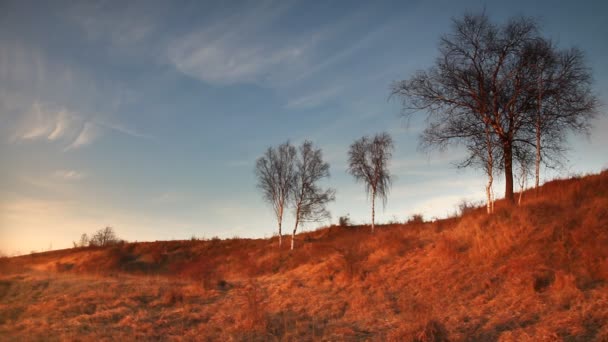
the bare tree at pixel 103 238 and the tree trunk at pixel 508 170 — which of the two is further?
the bare tree at pixel 103 238

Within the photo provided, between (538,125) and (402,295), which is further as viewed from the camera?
(538,125)

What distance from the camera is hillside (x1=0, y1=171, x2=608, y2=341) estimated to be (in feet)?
27.3

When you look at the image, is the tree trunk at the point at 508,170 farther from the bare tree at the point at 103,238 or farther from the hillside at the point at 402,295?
the bare tree at the point at 103,238

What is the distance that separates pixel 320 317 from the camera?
10.7m

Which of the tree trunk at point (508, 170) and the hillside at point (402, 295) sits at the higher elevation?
the tree trunk at point (508, 170)

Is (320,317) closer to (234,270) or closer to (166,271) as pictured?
(234,270)

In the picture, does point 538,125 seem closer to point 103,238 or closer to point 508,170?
point 508,170

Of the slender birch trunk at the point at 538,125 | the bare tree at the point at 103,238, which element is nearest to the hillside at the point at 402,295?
the slender birch trunk at the point at 538,125

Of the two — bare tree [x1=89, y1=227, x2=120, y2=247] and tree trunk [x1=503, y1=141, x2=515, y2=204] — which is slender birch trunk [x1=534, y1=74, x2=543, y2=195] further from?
bare tree [x1=89, y1=227, x2=120, y2=247]

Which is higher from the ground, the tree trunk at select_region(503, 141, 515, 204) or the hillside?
the tree trunk at select_region(503, 141, 515, 204)

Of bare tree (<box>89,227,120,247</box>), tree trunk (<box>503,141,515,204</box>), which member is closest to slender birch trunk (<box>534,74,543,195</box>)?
tree trunk (<box>503,141,515,204</box>)

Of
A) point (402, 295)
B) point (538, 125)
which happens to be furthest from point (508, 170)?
point (402, 295)

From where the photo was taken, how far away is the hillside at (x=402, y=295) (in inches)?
328

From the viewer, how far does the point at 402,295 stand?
448 inches
